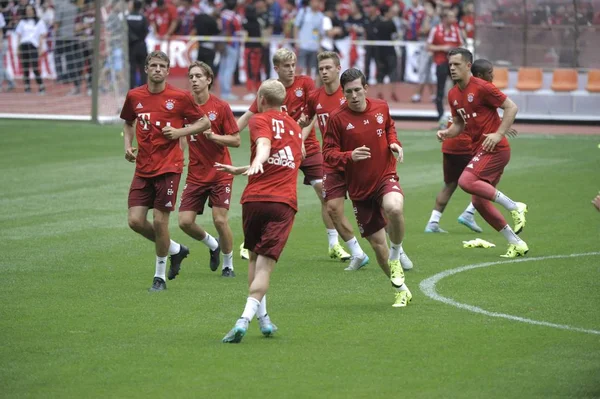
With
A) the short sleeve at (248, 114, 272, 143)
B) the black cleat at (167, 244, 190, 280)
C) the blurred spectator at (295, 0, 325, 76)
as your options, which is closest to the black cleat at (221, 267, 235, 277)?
the black cleat at (167, 244, 190, 280)

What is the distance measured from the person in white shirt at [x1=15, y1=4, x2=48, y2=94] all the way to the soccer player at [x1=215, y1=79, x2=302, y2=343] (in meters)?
21.6

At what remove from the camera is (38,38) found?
29.7m

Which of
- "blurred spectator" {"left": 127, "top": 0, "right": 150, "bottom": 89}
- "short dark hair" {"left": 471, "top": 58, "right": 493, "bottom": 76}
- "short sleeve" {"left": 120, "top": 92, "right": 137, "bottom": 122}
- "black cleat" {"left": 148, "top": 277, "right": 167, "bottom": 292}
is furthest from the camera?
"blurred spectator" {"left": 127, "top": 0, "right": 150, "bottom": 89}

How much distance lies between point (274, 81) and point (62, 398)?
10.0ft

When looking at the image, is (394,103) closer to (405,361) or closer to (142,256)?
(142,256)

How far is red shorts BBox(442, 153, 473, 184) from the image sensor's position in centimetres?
1439

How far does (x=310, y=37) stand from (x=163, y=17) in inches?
288

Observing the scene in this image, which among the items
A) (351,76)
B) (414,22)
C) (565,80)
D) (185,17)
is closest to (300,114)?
(351,76)

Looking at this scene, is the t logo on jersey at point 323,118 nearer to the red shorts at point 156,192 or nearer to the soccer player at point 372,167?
the soccer player at point 372,167

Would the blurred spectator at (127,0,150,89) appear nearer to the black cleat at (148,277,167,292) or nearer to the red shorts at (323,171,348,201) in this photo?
the red shorts at (323,171,348,201)

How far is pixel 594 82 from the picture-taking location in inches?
1077

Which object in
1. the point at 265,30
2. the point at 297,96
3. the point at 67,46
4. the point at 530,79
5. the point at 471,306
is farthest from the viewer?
the point at 265,30

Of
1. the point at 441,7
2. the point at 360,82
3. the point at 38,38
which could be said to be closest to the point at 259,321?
the point at 360,82

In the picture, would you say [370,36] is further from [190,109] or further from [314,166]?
[190,109]
